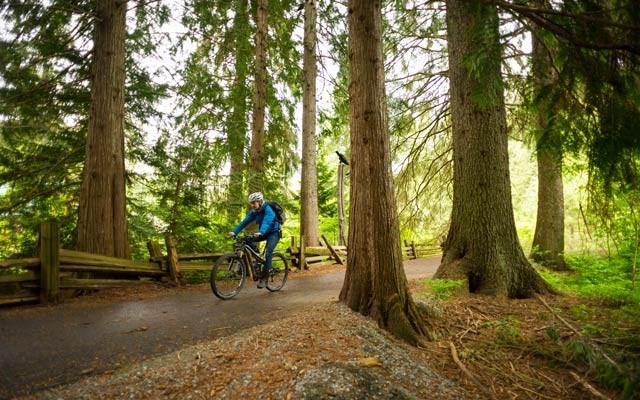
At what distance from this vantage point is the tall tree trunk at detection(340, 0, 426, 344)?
462cm

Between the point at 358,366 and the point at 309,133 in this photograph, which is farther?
the point at 309,133

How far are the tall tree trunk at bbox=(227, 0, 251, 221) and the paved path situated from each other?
339cm

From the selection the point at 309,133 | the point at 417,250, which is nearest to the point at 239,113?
the point at 309,133

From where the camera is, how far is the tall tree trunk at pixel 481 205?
613 cm

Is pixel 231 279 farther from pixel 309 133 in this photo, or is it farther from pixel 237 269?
pixel 309 133

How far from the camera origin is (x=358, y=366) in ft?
10.8

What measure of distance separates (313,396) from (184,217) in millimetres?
7711

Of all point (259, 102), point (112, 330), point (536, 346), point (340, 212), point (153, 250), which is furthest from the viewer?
point (340, 212)

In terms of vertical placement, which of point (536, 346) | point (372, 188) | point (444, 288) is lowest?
point (536, 346)

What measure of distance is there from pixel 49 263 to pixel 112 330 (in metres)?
2.38

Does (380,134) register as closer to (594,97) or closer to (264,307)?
(594,97)

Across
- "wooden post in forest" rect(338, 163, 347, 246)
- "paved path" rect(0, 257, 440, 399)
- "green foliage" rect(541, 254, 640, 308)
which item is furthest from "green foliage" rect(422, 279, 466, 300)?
"wooden post in forest" rect(338, 163, 347, 246)

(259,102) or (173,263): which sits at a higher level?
(259,102)

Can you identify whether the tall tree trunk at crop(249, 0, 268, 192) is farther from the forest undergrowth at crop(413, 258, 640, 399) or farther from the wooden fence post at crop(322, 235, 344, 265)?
the forest undergrowth at crop(413, 258, 640, 399)
